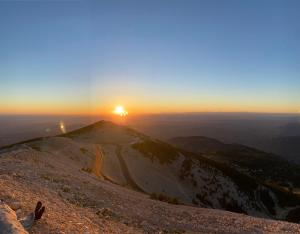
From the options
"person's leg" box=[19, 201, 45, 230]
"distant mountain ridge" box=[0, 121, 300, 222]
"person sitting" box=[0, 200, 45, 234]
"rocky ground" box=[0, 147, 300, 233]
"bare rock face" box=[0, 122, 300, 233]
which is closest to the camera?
"person sitting" box=[0, 200, 45, 234]

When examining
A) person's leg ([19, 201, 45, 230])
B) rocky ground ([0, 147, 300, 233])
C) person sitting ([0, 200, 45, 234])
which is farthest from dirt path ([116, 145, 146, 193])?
person sitting ([0, 200, 45, 234])

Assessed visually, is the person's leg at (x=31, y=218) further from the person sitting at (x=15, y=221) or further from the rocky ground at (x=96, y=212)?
the rocky ground at (x=96, y=212)

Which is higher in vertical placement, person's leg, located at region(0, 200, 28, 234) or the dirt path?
person's leg, located at region(0, 200, 28, 234)

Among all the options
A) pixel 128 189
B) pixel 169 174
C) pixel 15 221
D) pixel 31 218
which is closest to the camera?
pixel 15 221

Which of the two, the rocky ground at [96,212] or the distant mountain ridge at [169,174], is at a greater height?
the rocky ground at [96,212]

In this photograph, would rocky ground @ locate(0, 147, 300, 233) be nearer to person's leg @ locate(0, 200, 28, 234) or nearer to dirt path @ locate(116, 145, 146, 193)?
person's leg @ locate(0, 200, 28, 234)

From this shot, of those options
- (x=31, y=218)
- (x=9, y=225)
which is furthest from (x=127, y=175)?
(x=9, y=225)

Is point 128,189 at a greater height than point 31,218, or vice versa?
point 31,218

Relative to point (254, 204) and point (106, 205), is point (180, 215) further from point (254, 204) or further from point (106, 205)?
point (254, 204)

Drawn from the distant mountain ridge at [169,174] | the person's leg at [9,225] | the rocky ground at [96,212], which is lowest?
the distant mountain ridge at [169,174]

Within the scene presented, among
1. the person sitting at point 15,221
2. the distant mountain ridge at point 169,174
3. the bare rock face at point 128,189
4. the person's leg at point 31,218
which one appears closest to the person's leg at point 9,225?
the person sitting at point 15,221

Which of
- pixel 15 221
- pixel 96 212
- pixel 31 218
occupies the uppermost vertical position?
pixel 15 221

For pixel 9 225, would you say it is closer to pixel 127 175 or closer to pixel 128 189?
pixel 128 189

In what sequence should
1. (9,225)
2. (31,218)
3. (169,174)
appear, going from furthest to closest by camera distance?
1. (169,174)
2. (31,218)
3. (9,225)
